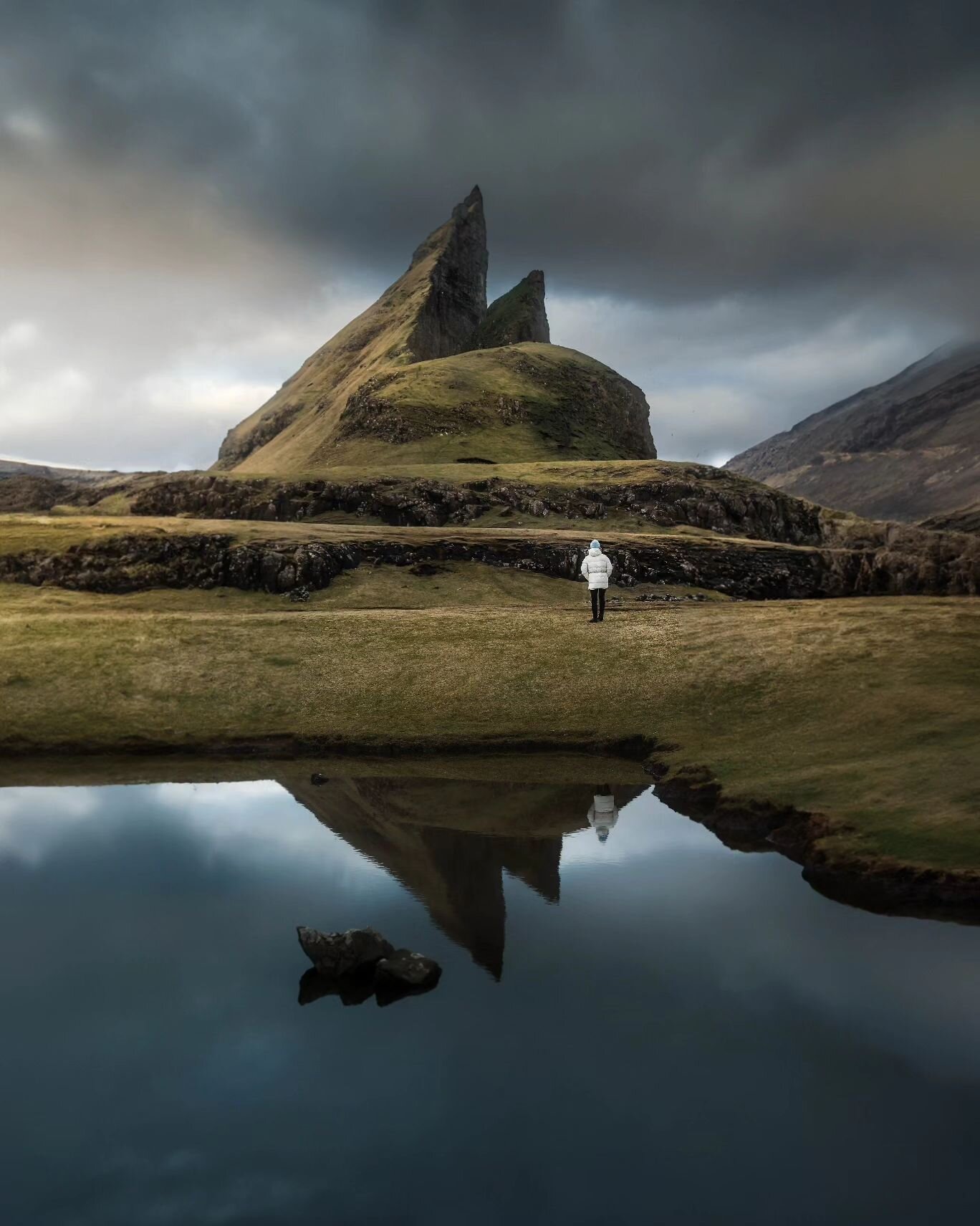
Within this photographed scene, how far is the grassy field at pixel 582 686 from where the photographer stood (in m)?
36.7

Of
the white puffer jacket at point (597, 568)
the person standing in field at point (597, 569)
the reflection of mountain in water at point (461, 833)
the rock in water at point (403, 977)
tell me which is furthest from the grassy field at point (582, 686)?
the rock in water at point (403, 977)

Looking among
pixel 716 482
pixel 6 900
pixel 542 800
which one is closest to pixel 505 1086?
pixel 6 900

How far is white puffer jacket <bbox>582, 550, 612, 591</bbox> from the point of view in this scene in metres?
57.6

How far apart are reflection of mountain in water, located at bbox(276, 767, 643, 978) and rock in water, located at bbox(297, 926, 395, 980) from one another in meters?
2.54

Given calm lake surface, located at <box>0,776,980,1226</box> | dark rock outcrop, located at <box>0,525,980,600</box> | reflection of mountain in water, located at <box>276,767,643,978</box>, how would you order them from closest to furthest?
1. calm lake surface, located at <box>0,776,980,1226</box>
2. reflection of mountain in water, located at <box>276,767,643,978</box>
3. dark rock outcrop, located at <box>0,525,980,600</box>

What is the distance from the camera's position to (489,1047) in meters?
18.6

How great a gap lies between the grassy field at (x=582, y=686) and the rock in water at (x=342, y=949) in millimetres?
15457

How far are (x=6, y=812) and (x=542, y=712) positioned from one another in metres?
25.3

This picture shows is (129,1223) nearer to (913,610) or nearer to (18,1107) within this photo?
(18,1107)

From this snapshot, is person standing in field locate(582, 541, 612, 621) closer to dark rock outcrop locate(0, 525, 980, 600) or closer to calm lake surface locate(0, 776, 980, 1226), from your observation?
calm lake surface locate(0, 776, 980, 1226)

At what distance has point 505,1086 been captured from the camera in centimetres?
1719

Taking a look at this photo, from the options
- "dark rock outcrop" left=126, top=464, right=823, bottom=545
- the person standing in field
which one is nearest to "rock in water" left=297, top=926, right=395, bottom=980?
the person standing in field

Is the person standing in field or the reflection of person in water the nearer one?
the reflection of person in water

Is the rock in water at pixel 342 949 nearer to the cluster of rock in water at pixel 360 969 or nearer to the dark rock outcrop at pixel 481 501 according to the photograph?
the cluster of rock in water at pixel 360 969
